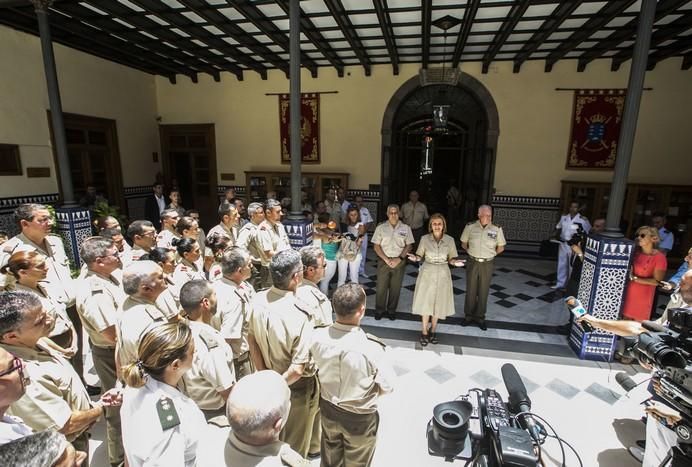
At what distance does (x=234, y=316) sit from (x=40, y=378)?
0.93m

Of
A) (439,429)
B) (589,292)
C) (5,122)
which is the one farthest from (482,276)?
(5,122)

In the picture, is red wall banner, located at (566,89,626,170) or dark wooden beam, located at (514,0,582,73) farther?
red wall banner, located at (566,89,626,170)

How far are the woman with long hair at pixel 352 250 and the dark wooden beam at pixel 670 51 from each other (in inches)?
227

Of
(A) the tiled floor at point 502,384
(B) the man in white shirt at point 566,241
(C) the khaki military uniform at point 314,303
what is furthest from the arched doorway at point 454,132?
(C) the khaki military uniform at point 314,303

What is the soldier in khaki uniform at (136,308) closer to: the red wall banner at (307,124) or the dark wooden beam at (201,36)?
the dark wooden beam at (201,36)

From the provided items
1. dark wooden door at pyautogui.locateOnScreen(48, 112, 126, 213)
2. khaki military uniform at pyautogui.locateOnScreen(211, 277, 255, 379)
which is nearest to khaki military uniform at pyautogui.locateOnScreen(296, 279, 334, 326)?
khaki military uniform at pyautogui.locateOnScreen(211, 277, 255, 379)

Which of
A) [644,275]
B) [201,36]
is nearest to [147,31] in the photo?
[201,36]

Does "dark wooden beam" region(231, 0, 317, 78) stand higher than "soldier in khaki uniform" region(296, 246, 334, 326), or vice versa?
"dark wooden beam" region(231, 0, 317, 78)

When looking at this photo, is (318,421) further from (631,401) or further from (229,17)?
(229,17)

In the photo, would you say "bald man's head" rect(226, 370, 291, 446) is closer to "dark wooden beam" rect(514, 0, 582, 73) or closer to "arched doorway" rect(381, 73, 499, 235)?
"dark wooden beam" rect(514, 0, 582, 73)

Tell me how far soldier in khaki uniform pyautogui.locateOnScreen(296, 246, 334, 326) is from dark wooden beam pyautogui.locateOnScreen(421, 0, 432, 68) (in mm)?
3846

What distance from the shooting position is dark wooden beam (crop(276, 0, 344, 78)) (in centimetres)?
491

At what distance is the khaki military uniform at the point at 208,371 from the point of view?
1.65 metres

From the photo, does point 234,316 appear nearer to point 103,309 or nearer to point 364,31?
point 103,309
